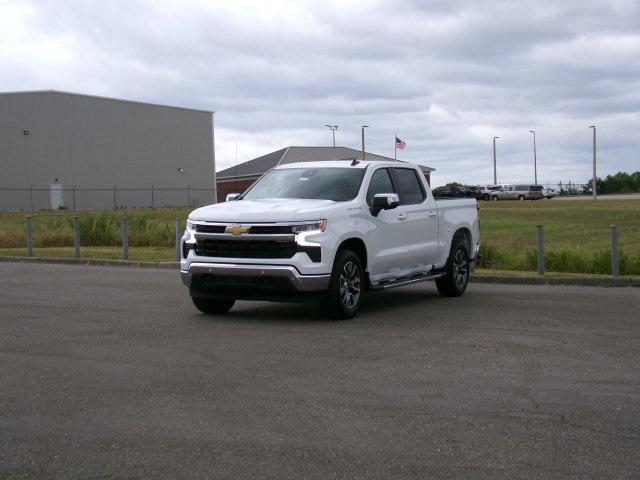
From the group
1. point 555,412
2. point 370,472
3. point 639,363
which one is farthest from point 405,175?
point 370,472

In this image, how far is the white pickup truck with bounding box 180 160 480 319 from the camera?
37.7 ft

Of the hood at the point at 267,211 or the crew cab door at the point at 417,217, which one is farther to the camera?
the crew cab door at the point at 417,217

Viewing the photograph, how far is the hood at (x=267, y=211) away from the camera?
11523mm

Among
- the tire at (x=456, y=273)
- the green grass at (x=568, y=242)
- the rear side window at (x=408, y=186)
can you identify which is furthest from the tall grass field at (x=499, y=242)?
the rear side window at (x=408, y=186)

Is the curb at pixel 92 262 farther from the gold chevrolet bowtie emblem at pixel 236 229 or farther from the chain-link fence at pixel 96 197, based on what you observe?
the chain-link fence at pixel 96 197

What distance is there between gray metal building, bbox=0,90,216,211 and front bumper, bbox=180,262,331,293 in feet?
152

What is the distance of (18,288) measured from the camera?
639 inches

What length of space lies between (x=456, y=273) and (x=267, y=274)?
172 inches

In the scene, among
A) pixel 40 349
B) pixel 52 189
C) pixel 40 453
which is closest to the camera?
pixel 40 453

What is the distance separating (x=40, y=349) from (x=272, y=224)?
3.09 meters

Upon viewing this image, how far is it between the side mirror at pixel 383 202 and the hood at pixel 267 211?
0.62 meters

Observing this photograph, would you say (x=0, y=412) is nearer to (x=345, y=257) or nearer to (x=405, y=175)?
(x=345, y=257)

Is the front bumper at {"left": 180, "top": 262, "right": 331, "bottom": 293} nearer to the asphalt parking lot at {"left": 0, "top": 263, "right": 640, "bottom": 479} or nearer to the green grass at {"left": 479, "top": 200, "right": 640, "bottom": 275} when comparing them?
the asphalt parking lot at {"left": 0, "top": 263, "right": 640, "bottom": 479}

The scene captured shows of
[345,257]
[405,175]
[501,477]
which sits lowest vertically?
[501,477]
